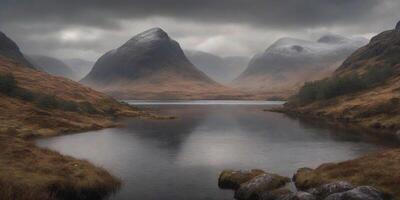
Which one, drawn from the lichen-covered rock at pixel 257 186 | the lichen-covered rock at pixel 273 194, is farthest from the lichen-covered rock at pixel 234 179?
the lichen-covered rock at pixel 273 194

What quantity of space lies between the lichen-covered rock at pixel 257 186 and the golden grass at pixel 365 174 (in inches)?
179

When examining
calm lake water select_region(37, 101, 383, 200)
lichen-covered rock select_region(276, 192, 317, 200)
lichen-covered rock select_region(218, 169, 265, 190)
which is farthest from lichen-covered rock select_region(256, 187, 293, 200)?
lichen-covered rock select_region(218, 169, 265, 190)

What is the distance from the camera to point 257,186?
5356 cm

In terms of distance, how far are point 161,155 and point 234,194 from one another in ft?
121

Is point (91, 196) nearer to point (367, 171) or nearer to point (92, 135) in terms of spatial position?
point (367, 171)

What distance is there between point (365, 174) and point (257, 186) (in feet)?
45.2

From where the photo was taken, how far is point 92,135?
128 metres

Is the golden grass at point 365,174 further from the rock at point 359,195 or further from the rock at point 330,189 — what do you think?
the rock at point 330,189

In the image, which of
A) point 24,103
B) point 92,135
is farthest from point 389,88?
point 24,103

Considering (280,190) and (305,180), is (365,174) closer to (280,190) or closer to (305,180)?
(305,180)

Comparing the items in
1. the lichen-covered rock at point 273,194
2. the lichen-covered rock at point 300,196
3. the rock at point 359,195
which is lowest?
the lichen-covered rock at point 273,194

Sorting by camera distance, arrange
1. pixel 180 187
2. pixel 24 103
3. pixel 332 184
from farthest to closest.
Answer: pixel 24 103 < pixel 180 187 < pixel 332 184

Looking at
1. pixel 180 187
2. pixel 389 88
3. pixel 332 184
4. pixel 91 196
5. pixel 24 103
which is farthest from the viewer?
pixel 389 88

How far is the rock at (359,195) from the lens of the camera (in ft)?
146
